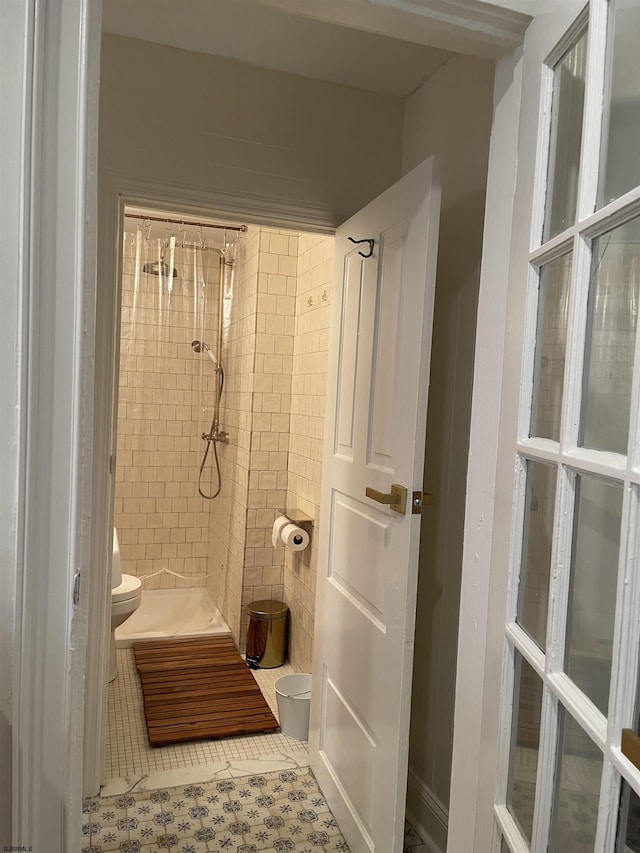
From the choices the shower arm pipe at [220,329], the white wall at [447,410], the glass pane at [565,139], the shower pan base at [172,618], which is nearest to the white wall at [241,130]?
the white wall at [447,410]

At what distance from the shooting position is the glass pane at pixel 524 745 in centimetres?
96

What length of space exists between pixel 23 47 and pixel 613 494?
93 cm

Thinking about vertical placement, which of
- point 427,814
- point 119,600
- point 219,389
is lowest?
point 427,814

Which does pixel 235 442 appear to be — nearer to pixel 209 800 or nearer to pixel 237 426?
pixel 237 426

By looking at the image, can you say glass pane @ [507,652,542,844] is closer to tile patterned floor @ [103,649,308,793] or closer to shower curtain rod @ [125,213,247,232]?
tile patterned floor @ [103,649,308,793]

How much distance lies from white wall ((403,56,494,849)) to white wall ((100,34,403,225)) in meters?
0.24

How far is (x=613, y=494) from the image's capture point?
0.77 m

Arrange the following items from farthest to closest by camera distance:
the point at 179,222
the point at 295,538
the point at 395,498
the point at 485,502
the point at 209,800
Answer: the point at 179,222 < the point at 295,538 < the point at 209,800 < the point at 395,498 < the point at 485,502

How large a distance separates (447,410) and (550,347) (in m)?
0.99

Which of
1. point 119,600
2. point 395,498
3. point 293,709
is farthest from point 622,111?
point 119,600

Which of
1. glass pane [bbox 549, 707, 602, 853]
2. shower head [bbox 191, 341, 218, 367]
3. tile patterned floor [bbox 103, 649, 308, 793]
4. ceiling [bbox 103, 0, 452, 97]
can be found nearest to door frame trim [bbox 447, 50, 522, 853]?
glass pane [bbox 549, 707, 602, 853]

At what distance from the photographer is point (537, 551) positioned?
983 millimetres

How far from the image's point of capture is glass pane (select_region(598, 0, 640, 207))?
0.76m

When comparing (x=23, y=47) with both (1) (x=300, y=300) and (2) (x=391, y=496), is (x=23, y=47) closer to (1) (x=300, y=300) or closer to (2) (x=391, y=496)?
(2) (x=391, y=496)
